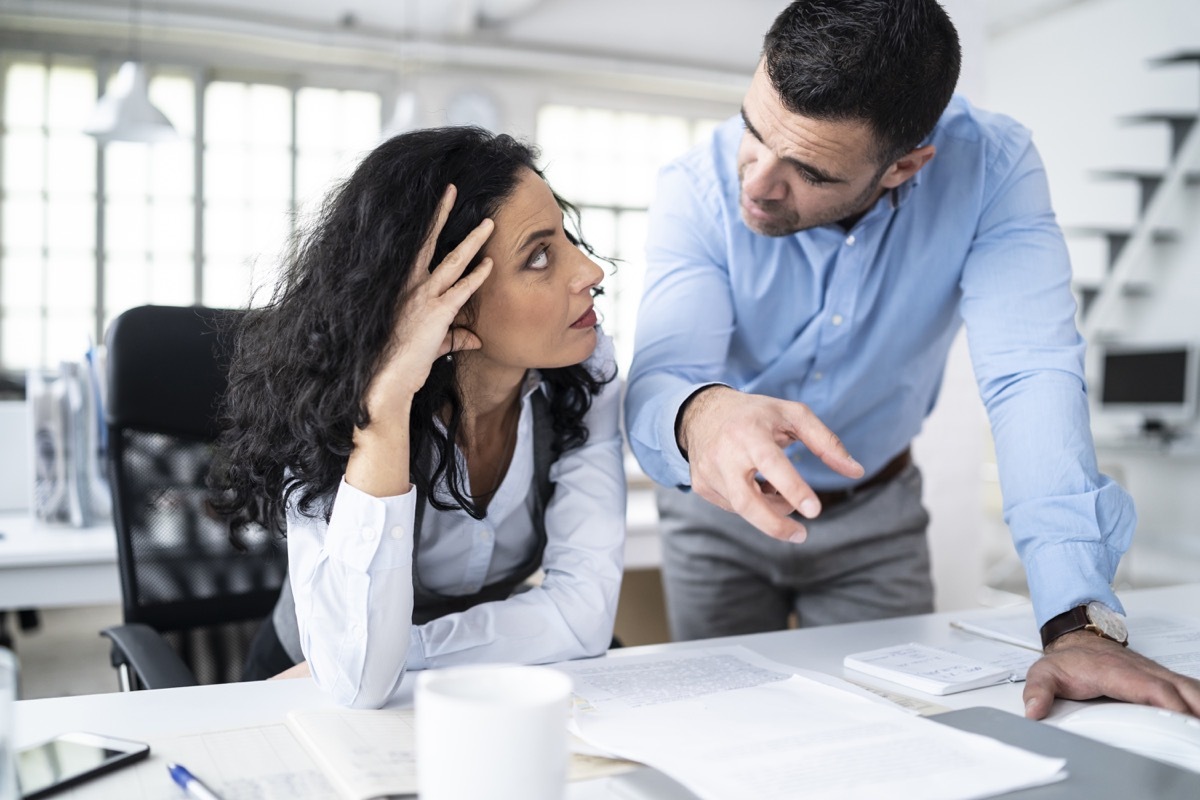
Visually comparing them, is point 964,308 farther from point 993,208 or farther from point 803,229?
point 803,229

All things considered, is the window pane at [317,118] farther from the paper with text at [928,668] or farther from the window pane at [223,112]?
the paper with text at [928,668]

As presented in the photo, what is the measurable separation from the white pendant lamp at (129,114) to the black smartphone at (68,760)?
3.26m

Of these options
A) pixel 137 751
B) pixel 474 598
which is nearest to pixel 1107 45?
pixel 474 598

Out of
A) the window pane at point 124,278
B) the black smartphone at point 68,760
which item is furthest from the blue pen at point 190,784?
the window pane at point 124,278

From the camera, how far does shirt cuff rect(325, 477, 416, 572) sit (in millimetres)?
1016

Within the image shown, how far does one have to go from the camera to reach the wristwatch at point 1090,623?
1.08 metres

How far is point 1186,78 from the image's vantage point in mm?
6172

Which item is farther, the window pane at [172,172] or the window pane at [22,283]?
the window pane at [172,172]

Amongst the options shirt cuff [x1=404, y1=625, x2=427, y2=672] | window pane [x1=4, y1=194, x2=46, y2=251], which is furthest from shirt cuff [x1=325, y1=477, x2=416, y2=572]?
window pane [x1=4, y1=194, x2=46, y2=251]

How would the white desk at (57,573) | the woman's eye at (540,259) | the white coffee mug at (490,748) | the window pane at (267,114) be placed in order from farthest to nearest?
the window pane at (267,114) < the white desk at (57,573) < the woman's eye at (540,259) < the white coffee mug at (490,748)

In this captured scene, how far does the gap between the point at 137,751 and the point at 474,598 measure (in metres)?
0.58

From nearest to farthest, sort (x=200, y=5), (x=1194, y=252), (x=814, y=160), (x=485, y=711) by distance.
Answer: (x=485, y=711)
(x=814, y=160)
(x=1194, y=252)
(x=200, y=5)

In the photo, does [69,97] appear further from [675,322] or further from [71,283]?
[675,322]

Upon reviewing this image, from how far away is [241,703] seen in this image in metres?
0.98
